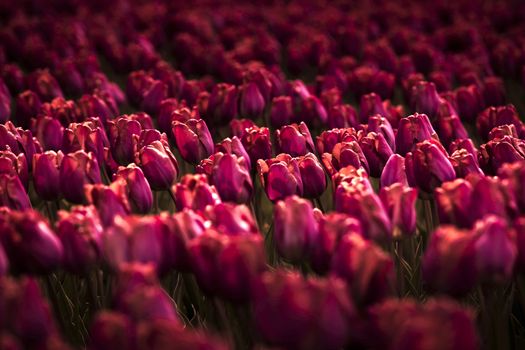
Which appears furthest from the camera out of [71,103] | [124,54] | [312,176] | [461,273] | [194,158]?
[124,54]

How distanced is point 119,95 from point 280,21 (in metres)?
1.84

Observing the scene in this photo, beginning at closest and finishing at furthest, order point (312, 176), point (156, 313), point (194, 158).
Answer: point (156, 313) < point (312, 176) < point (194, 158)

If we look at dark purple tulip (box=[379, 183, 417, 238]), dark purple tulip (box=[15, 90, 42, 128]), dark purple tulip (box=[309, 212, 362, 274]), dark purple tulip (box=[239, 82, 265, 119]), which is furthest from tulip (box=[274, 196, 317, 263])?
dark purple tulip (box=[15, 90, 42, 128])

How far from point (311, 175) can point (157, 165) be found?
392 mm

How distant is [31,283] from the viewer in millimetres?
1099

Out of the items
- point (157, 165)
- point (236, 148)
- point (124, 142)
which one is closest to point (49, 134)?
point (124, 142)

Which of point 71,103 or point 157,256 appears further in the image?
point 71,103

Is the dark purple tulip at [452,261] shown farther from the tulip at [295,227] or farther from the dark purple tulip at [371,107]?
the dark purple tulip at [371,107]

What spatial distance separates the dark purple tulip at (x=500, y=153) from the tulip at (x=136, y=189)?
0.87m

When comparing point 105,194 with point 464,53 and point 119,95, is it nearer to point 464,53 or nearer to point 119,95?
point 119,95

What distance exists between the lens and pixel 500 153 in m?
1.82

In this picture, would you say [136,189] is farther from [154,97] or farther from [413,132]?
[154,97]

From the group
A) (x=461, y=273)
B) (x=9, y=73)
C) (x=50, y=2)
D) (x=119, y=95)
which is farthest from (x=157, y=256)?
(x=50, y=2)

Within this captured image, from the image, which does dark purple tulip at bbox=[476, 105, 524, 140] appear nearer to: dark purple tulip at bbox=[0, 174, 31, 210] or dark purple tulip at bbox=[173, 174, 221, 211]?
dark purple tulip at bbox=[173, 174, 221, 211]
